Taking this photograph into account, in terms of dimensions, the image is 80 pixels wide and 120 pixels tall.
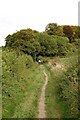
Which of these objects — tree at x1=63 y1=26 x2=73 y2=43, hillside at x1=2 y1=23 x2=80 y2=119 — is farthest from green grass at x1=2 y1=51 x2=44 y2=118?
tree at x1=63 y1=26 x2=73 y2=43

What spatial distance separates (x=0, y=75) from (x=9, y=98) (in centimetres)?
257

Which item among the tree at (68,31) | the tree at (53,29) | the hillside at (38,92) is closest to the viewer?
the hillside at (38,92)

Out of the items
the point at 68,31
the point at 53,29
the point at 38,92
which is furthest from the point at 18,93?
the point at 68,31

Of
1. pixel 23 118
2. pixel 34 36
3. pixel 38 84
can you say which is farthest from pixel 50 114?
pixel 34 36

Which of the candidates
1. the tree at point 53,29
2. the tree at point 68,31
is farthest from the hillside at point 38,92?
the tree at point 68,31

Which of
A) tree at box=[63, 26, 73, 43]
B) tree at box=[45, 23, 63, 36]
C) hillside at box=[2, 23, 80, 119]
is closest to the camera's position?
hillside at box=[2, 23, 80, 119]

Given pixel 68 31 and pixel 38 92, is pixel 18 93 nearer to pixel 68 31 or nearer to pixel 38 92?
pixel 38 92

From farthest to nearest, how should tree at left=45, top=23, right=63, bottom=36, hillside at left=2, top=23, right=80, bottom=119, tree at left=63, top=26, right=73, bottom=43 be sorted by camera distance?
tree at left=63, top=26, right=73, bottom=43 < tree at left=45, top=23, right=63, bottom=36 < hillside at left=2, top=23, right=80, bottom=119

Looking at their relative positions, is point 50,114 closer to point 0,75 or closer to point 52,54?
point 0,75

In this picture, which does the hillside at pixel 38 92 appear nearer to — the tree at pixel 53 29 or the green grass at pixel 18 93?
the green grass at pixel 18 93

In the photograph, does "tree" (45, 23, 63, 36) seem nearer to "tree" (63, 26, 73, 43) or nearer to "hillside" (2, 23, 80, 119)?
"tree" (63, 26, 73, 43)

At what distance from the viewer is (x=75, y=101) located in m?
20.3

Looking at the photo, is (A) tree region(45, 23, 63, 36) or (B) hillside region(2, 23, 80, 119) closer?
(B) hillside region(2, 23, 80, 119)

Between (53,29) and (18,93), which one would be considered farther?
(53,29)
